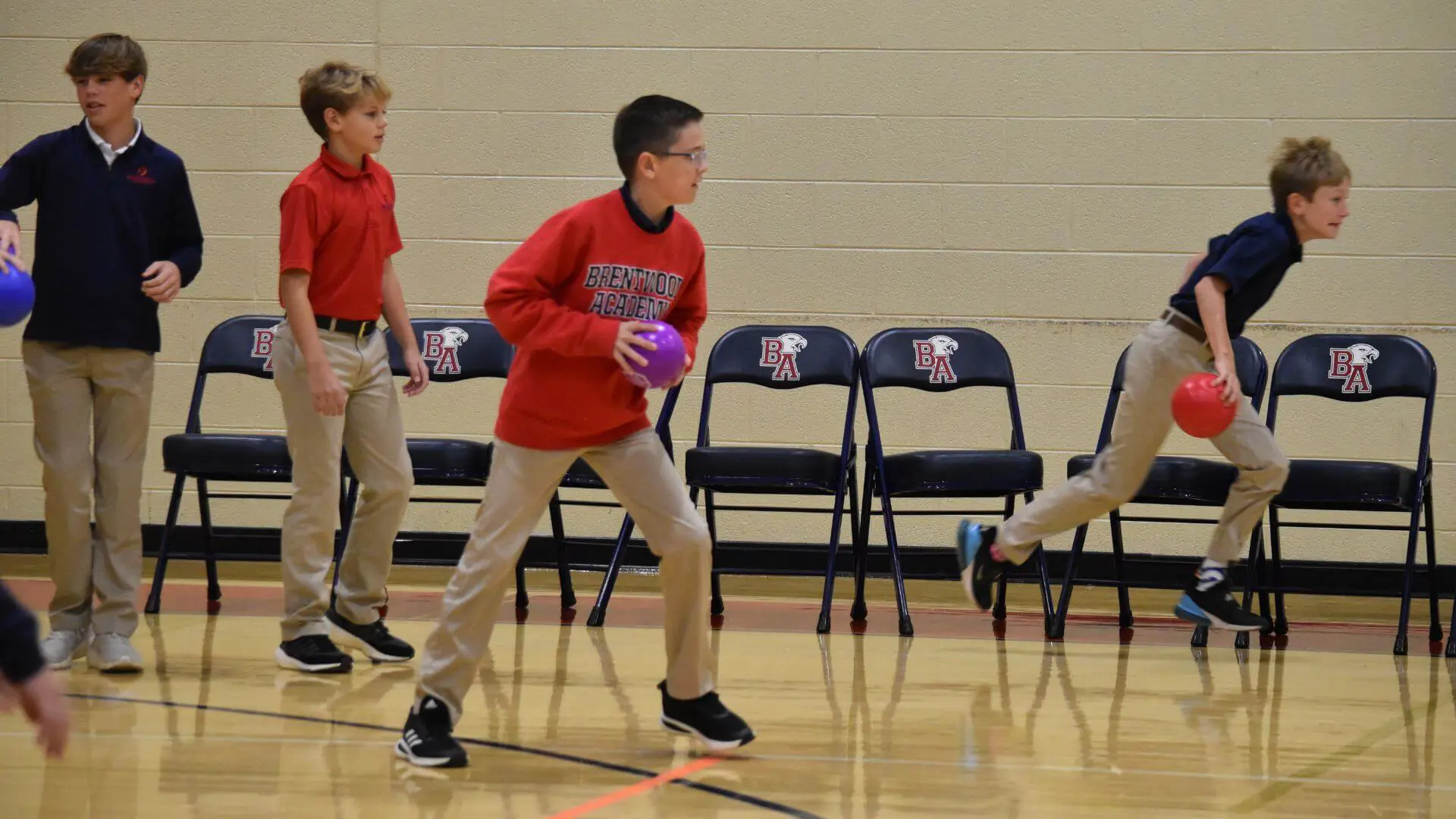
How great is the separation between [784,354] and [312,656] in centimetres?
226

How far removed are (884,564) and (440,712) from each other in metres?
3.53

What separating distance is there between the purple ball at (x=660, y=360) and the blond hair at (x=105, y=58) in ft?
6.39

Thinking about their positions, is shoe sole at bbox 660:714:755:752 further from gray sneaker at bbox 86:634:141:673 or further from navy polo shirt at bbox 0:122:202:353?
navy polo shirt at bbox 0:122:202:353

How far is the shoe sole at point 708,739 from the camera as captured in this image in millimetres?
3221

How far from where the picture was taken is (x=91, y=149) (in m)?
4.02

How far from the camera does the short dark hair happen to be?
3.06 m

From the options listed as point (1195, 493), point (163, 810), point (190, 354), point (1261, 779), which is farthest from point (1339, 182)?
point (190, 354)

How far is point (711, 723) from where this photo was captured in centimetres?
322

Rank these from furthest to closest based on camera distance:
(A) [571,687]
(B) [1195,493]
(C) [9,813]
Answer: (B) [1195,493], (A) [571,687], (C) [9,813]

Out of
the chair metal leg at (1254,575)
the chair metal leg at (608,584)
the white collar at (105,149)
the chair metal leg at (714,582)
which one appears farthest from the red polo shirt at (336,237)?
the chair metal leg at (1254,575)

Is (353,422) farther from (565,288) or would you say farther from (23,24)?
(23,24)

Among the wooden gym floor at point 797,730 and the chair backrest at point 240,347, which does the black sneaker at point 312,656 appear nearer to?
the wooden gym floor at point 797,730

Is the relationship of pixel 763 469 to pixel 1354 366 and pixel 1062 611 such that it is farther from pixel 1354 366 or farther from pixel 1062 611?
pixel 1354 366

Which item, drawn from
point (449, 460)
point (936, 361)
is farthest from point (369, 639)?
point (936, 361)
